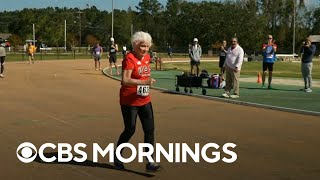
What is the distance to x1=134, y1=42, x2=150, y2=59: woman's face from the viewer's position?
21.6 feet

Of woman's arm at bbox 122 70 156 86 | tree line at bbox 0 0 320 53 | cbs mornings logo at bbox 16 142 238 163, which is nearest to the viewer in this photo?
woman's arm at bbox 122 70 156 86

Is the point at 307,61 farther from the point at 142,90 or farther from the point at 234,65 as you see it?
the point at 142,90

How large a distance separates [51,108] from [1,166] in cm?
620

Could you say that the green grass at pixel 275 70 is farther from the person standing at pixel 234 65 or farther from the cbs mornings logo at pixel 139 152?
the cbs mornings logo at pixel 139 152

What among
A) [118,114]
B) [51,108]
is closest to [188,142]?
[118,114]

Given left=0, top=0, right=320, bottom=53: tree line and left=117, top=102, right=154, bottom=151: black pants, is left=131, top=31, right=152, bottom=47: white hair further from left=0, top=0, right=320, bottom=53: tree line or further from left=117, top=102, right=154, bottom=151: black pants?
left=0, top=0, right=320, bottom=53: tree line

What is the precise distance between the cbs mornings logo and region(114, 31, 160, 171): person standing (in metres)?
0.33

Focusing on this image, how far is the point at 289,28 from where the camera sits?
328 ft

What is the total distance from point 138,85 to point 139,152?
5.29 ft

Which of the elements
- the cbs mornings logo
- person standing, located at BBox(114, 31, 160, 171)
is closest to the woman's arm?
person standing, located at BBox(114, 31, 160, 171)

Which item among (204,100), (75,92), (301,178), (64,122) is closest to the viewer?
(301,178)

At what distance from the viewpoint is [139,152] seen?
7824 millimetres

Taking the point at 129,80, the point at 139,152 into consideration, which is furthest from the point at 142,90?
the point at 139,152

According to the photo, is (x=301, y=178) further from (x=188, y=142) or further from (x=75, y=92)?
(x=75, y=92)
